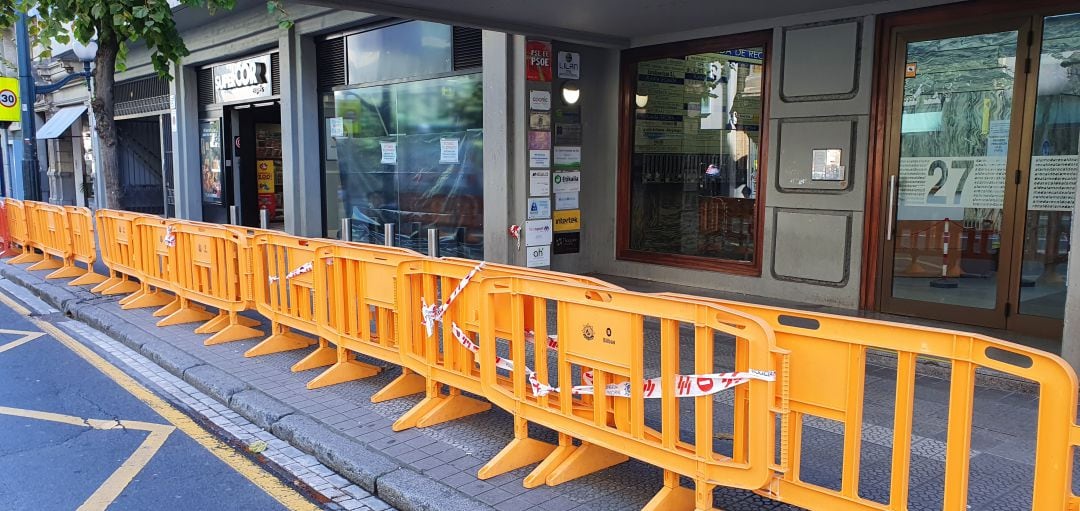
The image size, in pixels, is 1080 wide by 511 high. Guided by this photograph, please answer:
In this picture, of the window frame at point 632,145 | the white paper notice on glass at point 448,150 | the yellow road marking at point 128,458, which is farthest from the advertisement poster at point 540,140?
the yellow road marking at point 128,458

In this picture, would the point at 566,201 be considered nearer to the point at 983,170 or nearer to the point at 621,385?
the point at 983,170

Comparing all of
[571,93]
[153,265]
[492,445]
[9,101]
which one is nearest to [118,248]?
[153,265]

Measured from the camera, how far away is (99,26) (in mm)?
10164

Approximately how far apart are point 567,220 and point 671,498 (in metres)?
7.41

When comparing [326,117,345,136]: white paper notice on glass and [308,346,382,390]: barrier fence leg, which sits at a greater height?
[326,117,345,136]: white paper notice on glass

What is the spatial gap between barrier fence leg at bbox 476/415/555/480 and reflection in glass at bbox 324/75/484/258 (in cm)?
716

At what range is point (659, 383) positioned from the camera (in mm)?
4008

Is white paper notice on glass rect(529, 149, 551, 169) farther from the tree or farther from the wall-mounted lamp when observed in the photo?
the tree

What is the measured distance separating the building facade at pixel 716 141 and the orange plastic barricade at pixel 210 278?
2.59 meters

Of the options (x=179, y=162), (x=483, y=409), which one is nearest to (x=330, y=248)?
(x=483, y=409)

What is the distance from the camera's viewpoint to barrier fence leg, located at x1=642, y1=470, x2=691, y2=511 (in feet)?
12.6

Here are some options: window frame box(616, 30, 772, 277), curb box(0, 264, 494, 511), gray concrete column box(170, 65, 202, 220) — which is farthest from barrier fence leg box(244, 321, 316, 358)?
gray concrete column box(170, 65, 202, 220)

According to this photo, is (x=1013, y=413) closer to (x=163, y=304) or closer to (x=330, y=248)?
(x=330, y=248)

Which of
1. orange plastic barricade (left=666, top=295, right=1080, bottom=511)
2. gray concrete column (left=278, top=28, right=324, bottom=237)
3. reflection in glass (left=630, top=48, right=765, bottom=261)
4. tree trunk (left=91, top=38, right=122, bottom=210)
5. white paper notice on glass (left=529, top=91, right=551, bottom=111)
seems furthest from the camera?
gray concrete column (left=278, top=28, right=324, bottom=237)
